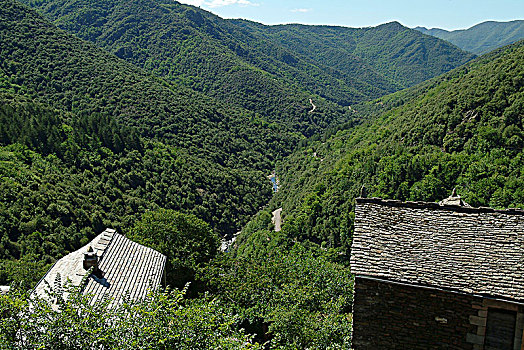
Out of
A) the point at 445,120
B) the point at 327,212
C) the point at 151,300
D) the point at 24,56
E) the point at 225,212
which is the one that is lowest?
the point at 225,212

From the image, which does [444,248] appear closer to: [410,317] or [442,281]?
[442,281]

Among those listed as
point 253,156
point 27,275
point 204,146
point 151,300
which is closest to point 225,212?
point 204,146

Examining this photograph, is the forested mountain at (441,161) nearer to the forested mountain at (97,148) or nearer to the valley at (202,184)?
the valley at (202,184)

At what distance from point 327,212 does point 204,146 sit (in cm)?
5001

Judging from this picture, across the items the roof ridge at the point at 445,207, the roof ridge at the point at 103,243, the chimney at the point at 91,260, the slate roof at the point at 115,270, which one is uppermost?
the roof ridge at the point at 445,207

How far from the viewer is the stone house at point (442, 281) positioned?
30.5 ft

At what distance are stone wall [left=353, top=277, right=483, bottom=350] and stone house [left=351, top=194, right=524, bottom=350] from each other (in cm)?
2

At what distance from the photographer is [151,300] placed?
36.4 feet

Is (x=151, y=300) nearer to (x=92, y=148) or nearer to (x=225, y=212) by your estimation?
(x=92, y=148)

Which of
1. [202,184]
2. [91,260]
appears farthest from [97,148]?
[91,260]

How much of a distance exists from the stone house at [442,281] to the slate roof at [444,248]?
1.0 inches

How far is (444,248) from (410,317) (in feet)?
7.30

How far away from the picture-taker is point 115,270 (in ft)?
57.7

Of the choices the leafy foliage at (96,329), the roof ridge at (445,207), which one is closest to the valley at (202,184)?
the leafy foliage at (96,329)
